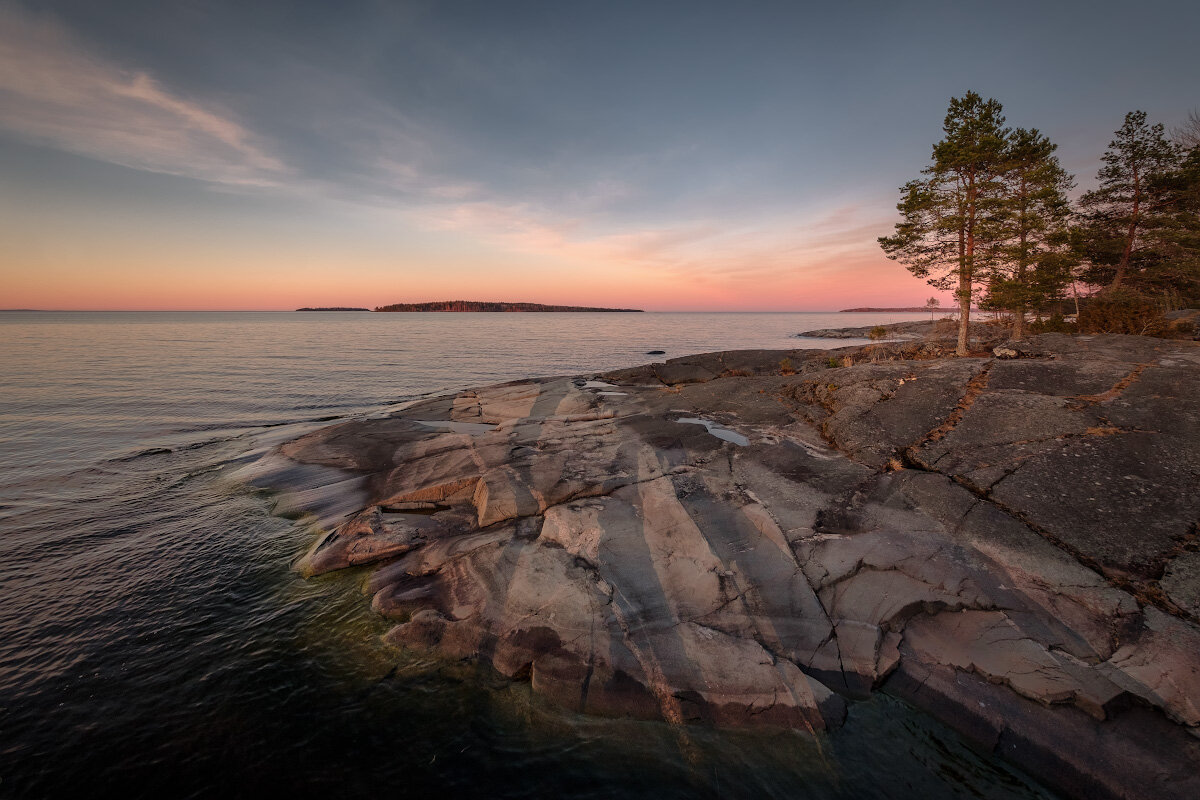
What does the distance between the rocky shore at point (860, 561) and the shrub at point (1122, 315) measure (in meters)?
16.9

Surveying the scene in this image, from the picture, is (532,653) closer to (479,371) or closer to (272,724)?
(272,724)

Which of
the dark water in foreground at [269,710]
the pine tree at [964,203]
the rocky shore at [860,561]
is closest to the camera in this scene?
the dark water in foreground at [269,710]

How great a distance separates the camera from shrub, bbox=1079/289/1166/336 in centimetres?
2328

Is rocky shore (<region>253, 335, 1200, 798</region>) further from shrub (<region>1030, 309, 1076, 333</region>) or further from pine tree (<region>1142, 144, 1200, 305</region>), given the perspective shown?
pine tree (<region>1142, 144, 1200, 305</region>)

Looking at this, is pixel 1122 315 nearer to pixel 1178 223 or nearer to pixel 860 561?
pixel 1178 223

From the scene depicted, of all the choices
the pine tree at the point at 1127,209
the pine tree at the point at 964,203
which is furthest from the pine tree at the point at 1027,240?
the pine tree at the point at 1127,209

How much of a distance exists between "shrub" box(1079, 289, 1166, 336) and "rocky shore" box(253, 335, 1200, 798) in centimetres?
→ 1691

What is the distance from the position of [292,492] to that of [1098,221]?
53.1 m

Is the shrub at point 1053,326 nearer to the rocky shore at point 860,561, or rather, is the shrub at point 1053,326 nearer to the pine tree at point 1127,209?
the pine tree at point 1127,209

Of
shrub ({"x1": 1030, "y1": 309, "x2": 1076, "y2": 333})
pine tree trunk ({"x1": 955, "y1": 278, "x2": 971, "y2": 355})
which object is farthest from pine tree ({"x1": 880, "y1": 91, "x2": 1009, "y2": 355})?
shrub ({"x1": 1030, "y1": 309, "x2": 1076, "y2": 333})

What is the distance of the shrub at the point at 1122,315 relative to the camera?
23.3m

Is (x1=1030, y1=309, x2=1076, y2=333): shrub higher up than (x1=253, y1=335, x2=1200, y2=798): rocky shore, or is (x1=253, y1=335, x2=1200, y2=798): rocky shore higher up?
(x1=1030, y1=309, x2=1076, y2=333): shrub

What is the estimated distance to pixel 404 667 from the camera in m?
6.58

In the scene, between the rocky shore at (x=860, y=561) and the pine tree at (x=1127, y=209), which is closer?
the rocky shore at (x=860, y=561)
